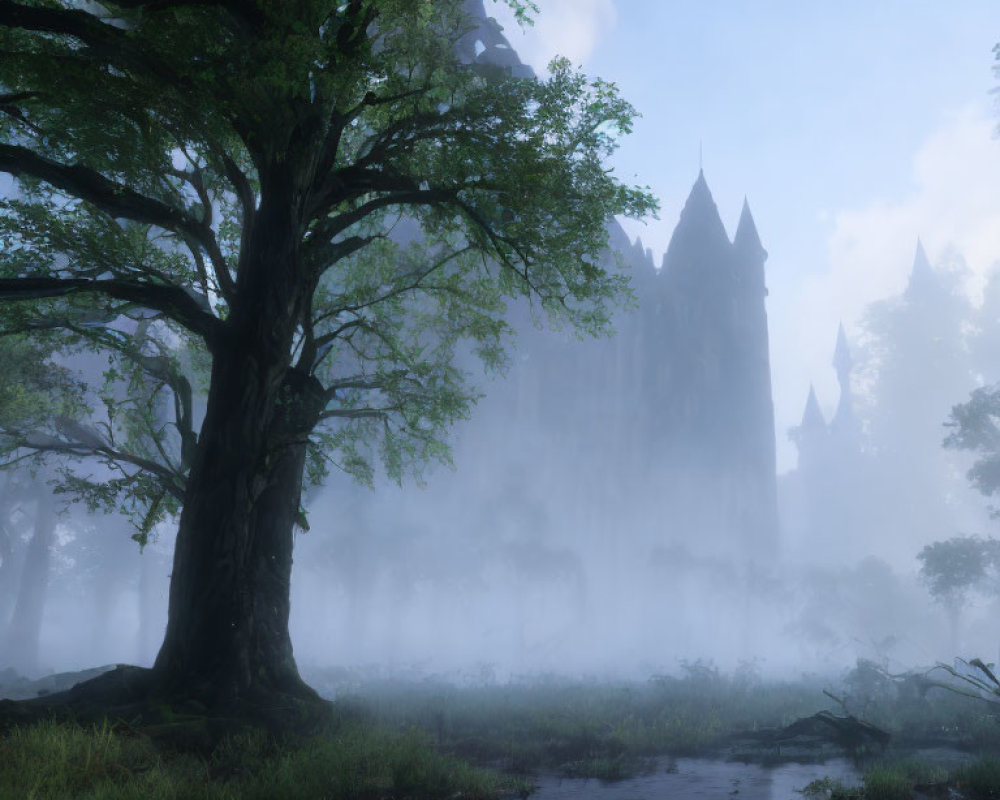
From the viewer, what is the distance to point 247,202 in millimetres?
11750

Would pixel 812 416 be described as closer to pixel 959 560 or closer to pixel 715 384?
pixel 715 384

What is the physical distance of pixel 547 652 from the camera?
55594mm

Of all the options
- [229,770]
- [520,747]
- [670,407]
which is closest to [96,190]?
[229,770]

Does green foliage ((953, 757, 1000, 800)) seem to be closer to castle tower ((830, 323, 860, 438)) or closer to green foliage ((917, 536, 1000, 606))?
green foliage ((917, 536, 1000, 606))

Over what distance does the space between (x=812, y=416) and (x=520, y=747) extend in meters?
150

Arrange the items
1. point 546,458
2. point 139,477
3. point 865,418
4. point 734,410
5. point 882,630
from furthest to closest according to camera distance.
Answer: point 865,418
point 734,410
point 546,458
point 882,630
point 139,477

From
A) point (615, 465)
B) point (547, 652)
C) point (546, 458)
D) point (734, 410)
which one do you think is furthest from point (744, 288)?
point (547, 652)

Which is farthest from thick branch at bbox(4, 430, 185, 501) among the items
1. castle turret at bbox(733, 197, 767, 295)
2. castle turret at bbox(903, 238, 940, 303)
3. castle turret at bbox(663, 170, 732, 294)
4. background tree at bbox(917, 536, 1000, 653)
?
castle turret at bbox(903, 238, 940, 303)

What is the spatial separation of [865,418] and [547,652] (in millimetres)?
94453

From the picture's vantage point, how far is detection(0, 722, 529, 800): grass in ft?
19.5

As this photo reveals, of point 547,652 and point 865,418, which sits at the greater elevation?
point 865,418

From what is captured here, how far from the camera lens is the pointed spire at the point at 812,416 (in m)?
144

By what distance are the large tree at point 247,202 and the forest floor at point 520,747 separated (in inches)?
88.3

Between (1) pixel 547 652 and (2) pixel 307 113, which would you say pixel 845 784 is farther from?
(1) pixel 547 652
